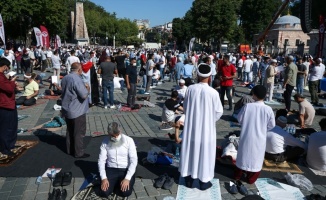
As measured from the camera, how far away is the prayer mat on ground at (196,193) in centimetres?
467

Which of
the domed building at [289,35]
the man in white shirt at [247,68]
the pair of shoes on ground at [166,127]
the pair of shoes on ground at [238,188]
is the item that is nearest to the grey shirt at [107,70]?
the pair of shoes on ground at [166,127]

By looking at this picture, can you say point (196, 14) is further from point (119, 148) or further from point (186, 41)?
point (119, 148)

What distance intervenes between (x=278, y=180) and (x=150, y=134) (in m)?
3.45

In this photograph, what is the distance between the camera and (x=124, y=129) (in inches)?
323

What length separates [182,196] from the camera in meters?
4.70

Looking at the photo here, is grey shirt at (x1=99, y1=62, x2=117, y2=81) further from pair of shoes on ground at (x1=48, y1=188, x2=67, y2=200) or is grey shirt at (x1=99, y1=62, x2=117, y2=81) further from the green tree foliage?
the green tree foliage

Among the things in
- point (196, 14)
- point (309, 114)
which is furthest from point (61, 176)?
point (196, 14)

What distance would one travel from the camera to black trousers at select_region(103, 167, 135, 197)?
4562mm

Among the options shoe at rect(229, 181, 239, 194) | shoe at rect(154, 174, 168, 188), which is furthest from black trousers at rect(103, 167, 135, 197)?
shoe at rect(229, 181, 239, 194)

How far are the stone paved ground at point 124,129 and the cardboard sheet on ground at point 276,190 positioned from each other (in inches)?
5.8

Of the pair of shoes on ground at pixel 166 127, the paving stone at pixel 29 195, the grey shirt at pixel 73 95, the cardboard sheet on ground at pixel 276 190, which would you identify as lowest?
the cardboard sheet on ground at pixel 276 190

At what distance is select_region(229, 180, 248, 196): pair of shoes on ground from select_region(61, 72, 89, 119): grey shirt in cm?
317

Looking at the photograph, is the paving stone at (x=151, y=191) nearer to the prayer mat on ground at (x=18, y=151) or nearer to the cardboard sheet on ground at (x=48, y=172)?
the cardboard sheet on ground at (x=48, y=172)

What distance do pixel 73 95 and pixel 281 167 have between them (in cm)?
428
